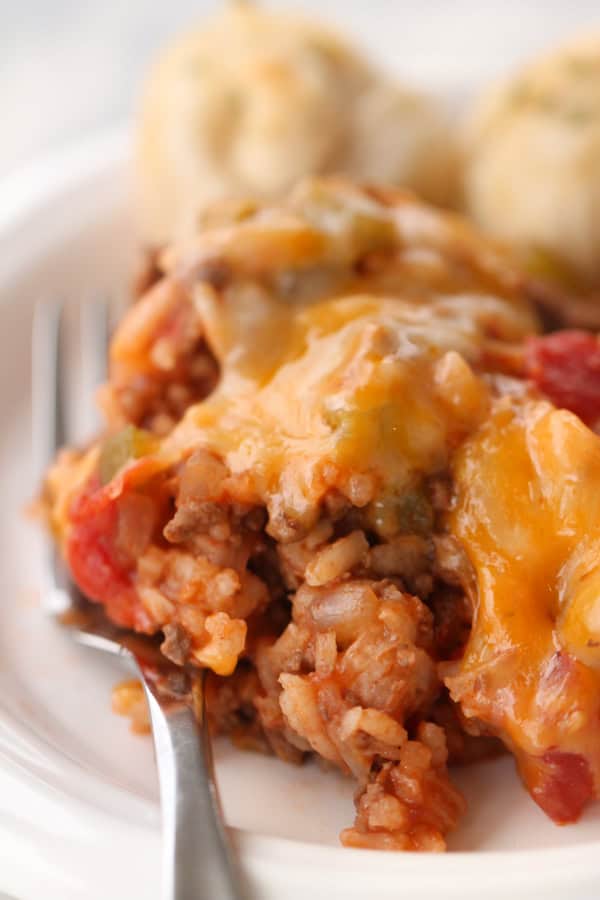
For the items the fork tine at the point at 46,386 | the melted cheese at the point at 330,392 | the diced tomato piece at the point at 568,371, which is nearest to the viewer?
the melted cheese at the point at 330,392

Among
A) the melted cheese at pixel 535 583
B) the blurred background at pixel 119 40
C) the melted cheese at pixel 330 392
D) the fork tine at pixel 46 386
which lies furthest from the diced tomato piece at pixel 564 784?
the blurred background at pixel 119 40

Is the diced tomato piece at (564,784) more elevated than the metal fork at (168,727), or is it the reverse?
the metal fork at (168,727)

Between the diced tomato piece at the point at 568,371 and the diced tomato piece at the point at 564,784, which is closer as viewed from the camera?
the diced tomato piece at the point at 564,784

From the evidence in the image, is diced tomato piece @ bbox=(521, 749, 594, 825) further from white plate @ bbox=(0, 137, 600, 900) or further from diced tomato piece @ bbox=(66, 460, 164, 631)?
diced tomato piece @ bbox=(66, 460, 164, 631)

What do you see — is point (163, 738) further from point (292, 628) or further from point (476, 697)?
point (476, 697)

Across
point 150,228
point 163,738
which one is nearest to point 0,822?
point 163,738

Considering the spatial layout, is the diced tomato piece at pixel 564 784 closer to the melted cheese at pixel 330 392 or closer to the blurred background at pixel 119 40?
the melted cheese at pixel 330 392

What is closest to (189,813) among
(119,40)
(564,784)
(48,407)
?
(564,784)

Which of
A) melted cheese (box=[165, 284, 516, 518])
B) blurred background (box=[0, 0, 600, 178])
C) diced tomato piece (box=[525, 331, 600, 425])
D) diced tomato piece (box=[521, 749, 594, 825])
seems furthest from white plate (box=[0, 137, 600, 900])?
blurred background (box=[0, 0, 600, 178])
